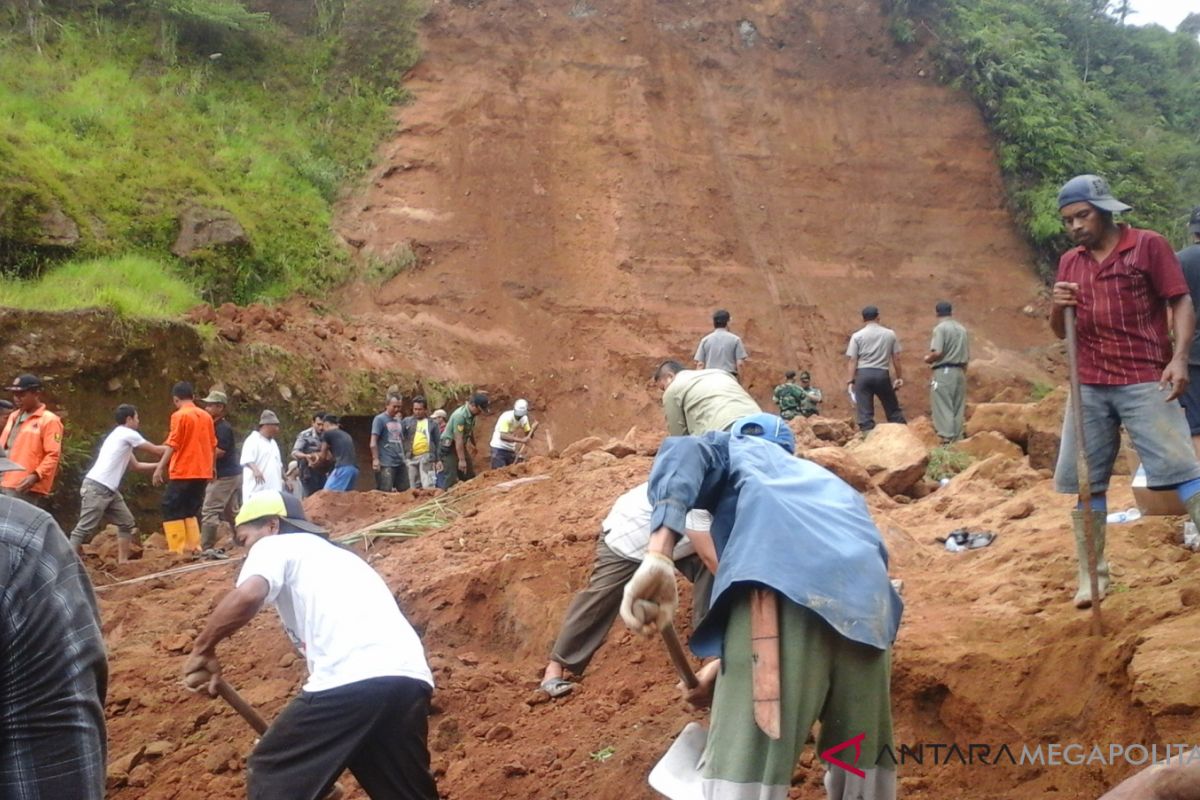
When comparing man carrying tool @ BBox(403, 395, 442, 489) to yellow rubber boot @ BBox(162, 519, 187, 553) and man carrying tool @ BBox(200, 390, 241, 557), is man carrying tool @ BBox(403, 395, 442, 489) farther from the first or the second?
yellow rubber boot @ BBox(162, 519, 187, 553)

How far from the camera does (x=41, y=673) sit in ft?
6.57

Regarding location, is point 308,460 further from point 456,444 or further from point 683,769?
point 683,769

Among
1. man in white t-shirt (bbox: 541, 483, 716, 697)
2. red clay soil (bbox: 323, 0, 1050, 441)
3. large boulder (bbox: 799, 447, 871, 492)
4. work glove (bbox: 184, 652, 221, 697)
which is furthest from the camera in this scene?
red clay soil (bbox: 323, 0, 1050, 441)

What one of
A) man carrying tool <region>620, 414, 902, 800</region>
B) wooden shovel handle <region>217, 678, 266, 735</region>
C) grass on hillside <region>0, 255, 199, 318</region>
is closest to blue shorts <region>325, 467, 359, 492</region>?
grass on hillside <region>0, 255, 199, 318</region>

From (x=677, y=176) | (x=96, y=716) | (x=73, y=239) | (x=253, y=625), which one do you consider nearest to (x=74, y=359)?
(x=73, y=239)

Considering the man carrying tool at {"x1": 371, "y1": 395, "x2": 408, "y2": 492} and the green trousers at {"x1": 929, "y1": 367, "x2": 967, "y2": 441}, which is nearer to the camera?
the green trousers at {"x1": 929, "y1": 367, "x2": 967, "y2": 441}

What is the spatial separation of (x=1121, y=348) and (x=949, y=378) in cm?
608

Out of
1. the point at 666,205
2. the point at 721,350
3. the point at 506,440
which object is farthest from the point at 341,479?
the point at 666,205

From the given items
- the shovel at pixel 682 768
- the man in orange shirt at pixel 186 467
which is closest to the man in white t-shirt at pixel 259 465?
the man in orange shirt at pixel 186 467

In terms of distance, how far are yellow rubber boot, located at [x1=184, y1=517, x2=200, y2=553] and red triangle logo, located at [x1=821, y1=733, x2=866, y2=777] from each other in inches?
301

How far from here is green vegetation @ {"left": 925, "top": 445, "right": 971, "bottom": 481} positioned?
9.02m

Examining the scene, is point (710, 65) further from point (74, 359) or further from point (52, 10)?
point (74, 359)

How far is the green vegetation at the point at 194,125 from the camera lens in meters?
14.9

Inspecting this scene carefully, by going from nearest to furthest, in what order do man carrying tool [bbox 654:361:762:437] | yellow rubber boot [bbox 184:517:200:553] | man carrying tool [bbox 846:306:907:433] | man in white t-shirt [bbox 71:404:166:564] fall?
man carrying tool [bbox 654:361:762:437] < man in white t-shirt [bbox 71:404:166:564] < yellow rubber boot [bbox 184:517:200:553] < man carrying tool [bbox 846:306:907:433]
